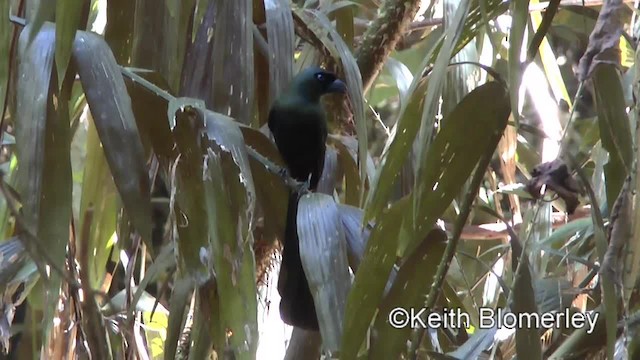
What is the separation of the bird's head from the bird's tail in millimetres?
398

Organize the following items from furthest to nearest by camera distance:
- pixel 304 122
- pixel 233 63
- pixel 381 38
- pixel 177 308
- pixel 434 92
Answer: pixel 304 122, pixel 381 38, pixel 233 63, pixel 177 308, pixel 434 92

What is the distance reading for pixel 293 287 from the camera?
1211mm

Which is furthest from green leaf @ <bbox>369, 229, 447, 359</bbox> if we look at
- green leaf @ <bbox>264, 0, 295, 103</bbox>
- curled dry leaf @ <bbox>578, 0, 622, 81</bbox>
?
green leaf @ <bbox>264, 0, 295, 103</bbox>

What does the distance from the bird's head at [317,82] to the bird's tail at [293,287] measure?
0.40 metres

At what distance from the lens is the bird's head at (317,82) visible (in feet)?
5.32

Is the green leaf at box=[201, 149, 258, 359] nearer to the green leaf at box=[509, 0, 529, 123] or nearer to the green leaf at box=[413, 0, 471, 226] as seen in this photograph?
the green leaf at box=[413, 0, 471, 226]

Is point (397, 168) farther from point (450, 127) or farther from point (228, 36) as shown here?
point (228, 36)

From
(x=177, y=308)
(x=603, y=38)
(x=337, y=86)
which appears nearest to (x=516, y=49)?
(x=603, y=38)

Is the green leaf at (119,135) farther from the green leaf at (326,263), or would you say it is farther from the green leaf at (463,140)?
the green leaf at (463,140)

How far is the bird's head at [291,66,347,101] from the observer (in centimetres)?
162

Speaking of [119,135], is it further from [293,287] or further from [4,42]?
[293,287]

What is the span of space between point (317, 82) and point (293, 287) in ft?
1.85

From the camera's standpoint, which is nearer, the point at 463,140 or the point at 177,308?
the point at 463,140

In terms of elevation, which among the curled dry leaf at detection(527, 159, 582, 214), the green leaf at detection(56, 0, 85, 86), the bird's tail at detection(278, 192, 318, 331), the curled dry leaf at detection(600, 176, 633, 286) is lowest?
the bird's tail at detection(278, 192, 318, 331)
